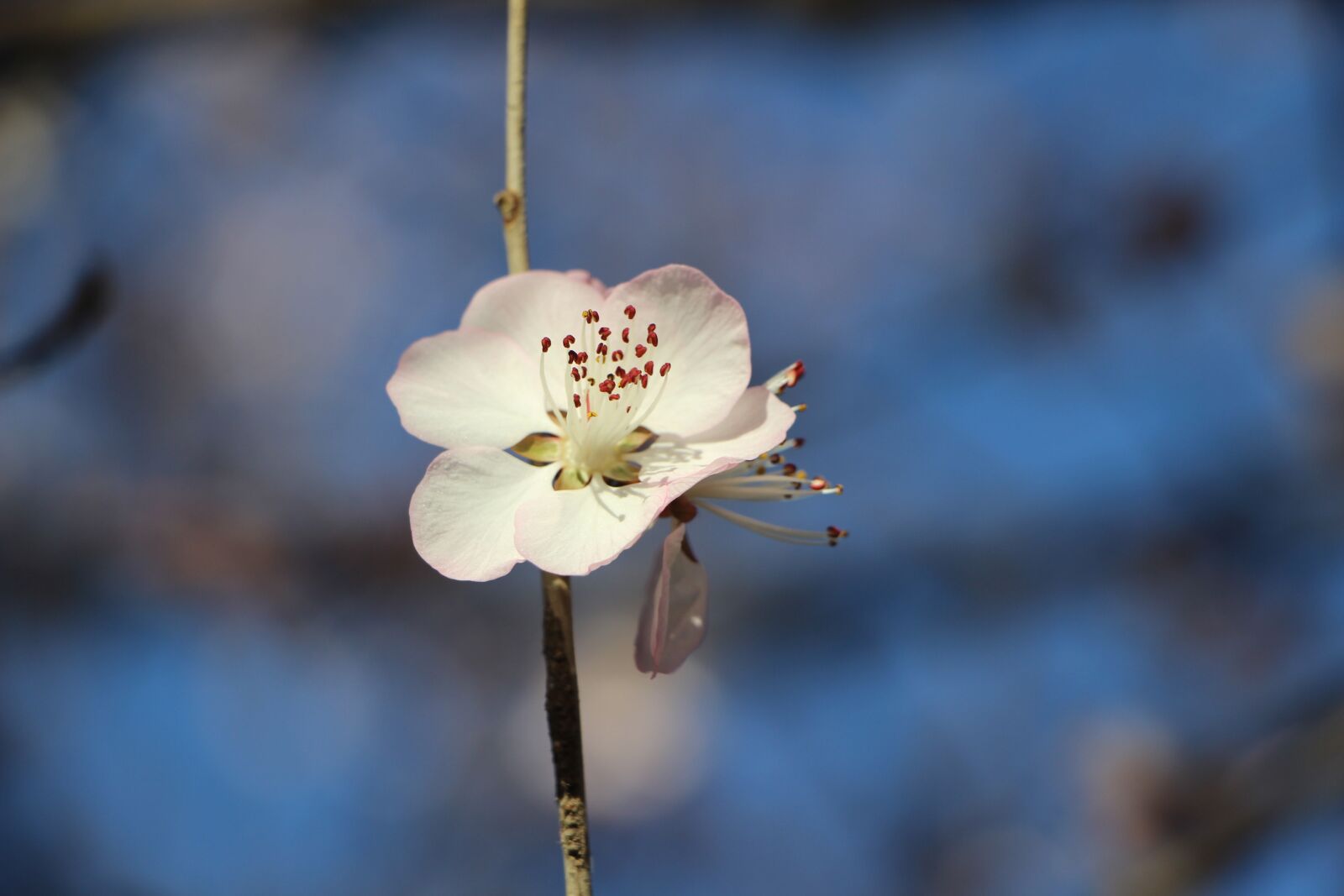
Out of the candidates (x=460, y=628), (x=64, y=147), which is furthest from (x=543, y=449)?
(x=460, y=628)

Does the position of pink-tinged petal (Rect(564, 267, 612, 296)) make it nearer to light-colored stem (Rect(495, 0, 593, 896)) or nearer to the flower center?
the flower center

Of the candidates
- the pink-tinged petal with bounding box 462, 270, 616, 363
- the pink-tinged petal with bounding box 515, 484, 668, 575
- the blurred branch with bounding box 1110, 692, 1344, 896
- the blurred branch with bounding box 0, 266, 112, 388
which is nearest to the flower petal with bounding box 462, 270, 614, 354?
the pink-tinged petal with bounding box 462, 270, 616, 363

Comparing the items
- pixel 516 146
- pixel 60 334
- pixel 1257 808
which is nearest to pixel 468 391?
pixel 516 146

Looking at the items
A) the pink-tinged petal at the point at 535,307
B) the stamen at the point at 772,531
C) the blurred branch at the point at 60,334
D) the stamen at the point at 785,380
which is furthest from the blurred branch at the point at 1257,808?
the blurred branch at the point at 60,334

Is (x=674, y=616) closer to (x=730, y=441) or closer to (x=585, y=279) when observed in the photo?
(x=730, y=441)

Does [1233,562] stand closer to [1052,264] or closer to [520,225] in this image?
[1052,264]

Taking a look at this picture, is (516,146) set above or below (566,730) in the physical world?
above
